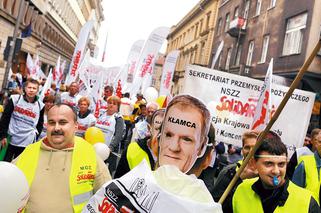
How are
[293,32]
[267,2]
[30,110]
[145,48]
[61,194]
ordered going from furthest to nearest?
1. [267,2]
2. [293,32]
3. [145,48]
4. [30,110]
5. [61,194]

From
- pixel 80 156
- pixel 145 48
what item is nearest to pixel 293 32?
pixel 145 48

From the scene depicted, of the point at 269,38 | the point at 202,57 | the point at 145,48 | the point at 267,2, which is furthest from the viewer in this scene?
the point at 202,57

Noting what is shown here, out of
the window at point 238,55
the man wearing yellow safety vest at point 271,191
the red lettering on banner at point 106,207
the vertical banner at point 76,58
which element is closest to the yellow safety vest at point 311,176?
A: the man wearing yellow safety vest at point 271,191

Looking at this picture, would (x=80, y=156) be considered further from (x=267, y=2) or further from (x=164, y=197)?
(x=267, y=2)

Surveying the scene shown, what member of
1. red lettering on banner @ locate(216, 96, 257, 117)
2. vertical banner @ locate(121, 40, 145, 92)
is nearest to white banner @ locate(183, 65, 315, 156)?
red lettering on banner @ locate(216, 96, 257, 117)

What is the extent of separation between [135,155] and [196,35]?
39880 mm

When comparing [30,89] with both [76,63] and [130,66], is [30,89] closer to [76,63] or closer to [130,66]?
[76,63]

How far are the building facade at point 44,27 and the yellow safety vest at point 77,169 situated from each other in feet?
42.1

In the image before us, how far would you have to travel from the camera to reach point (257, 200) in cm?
233

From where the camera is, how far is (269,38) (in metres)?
19.5

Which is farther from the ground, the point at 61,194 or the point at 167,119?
the point at 167,119

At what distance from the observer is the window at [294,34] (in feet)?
53.2

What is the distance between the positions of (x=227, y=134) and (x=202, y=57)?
32.5m

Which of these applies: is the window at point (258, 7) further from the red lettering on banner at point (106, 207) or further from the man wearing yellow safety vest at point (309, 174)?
the red lettering on banner at point (106, 207)
